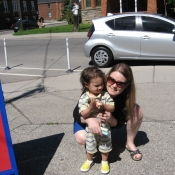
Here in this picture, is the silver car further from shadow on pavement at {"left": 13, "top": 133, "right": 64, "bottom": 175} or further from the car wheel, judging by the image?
shadow on pavement at {"left": 13, "top": 133, "right": 64, "bottom": 175}

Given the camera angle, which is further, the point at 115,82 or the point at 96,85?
the point at 115,82

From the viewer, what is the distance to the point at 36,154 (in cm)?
368

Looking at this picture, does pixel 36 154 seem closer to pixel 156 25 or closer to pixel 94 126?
pixel 94 126

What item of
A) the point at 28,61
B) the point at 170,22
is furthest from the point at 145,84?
the point at 28,61

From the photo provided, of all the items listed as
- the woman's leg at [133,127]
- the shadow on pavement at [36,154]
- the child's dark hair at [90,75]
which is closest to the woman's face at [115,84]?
the child's dark hair at [90,75]

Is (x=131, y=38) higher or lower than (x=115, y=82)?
lower

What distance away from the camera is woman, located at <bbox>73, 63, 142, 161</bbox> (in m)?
3.01

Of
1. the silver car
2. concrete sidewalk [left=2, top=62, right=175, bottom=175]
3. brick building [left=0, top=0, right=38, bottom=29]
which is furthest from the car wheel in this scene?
brick building [left=0, top=0, right=38, bottom=29]

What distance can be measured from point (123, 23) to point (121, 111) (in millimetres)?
5999

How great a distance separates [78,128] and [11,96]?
3.48 metres

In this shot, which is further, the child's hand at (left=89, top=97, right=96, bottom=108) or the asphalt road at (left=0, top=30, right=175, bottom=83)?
the asphalt road at (left=0, top=30, right=175, bottom=83)

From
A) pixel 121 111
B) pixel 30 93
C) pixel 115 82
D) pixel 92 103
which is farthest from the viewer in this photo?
pixel 30 93

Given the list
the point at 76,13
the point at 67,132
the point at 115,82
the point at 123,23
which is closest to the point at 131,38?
the point at 123,23

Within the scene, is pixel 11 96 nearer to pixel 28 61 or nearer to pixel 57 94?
pixel 57 94
